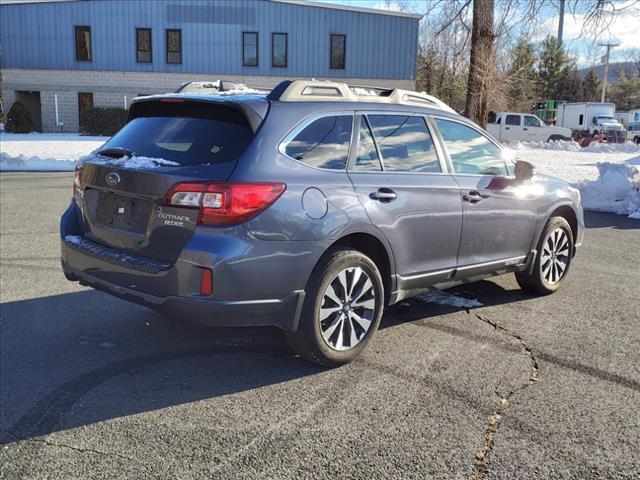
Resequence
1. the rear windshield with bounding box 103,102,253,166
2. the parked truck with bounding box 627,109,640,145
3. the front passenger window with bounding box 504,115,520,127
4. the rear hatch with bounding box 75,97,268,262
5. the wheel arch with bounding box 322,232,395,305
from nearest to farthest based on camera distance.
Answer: the rear hatch with bounding box 75,97,268,262
the rear windshield with bounding box 103,102,253,166
the wheel arch with bounding box 322,232,395,305
the front passenger window with bounding box 504,115,520,127
the parked truck with bounding box 627,109,640,145

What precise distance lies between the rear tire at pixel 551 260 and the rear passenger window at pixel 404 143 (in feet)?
5.45

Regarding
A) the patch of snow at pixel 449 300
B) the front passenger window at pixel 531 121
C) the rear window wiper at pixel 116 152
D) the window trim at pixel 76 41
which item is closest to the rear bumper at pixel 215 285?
the rear window wiper at pixel 116 152

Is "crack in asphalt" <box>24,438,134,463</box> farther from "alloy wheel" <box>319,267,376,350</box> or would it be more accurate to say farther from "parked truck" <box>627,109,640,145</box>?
"parked truck" <box>627,109,640,145</box>

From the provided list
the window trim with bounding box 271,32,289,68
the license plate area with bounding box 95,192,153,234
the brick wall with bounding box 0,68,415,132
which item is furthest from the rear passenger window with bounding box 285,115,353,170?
the window trim with bounding box 271,32,289,68

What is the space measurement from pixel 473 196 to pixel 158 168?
8.39 feet

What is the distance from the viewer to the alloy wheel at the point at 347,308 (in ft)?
13.2

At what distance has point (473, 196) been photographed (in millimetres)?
4930

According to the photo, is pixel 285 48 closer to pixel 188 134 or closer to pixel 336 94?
pixel 336 94

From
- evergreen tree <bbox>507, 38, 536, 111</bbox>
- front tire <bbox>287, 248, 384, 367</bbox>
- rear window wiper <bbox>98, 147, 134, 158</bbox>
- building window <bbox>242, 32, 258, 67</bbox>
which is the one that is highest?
building window <bbox>242, 32, 258, 67</bbox>

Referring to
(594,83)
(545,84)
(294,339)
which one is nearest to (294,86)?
(294,339)

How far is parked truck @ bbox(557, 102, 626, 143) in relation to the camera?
36.3 m

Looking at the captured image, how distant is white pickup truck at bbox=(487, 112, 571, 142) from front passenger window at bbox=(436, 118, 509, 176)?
3107 cm

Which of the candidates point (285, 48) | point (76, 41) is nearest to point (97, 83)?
point (76, 41)

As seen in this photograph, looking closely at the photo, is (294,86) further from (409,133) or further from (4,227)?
(4,227)
